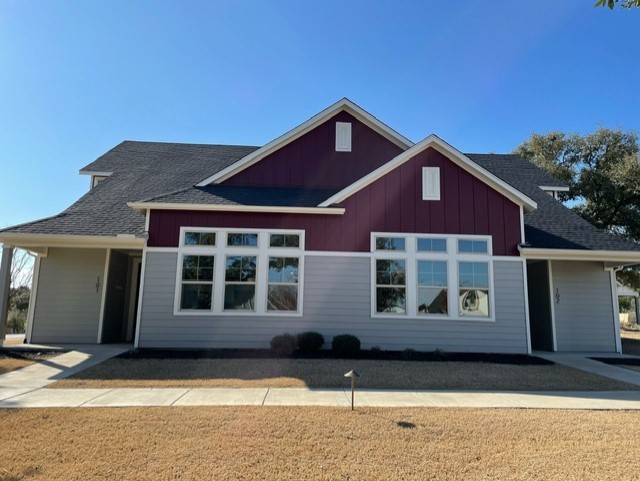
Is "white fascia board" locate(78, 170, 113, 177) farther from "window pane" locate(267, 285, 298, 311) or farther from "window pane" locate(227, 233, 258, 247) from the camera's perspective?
"window pane" locate(267, 285, 298, 311)

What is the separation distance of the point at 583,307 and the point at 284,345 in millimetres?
8960

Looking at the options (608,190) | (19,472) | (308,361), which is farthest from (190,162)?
(608,190)

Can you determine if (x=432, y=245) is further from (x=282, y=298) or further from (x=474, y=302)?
(x=282, y=298)

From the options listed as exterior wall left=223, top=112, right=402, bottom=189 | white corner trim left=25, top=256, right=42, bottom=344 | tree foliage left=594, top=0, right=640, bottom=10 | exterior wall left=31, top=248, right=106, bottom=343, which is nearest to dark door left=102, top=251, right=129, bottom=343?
exterior wall left=31, top=248, right=106, bottom=343

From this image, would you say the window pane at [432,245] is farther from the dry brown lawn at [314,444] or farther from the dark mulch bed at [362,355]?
the dry brown lawn at [314,444]

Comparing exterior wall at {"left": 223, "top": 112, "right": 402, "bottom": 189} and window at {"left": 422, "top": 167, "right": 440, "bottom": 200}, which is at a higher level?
exterior wall at {"left": 223, "top": 112, "right": 402, "bottom": 189}

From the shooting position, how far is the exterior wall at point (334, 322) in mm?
10992

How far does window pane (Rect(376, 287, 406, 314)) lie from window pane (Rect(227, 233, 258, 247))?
11.5 ft

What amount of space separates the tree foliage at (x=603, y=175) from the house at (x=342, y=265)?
30.1 ft

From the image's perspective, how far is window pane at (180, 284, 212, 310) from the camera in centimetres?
1116

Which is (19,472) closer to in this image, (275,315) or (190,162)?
(275,315)

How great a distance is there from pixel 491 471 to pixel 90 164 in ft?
54.7

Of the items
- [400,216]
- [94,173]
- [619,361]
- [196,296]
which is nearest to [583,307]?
[619,361]

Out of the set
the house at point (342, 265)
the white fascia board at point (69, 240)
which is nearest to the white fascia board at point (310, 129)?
the house at point (342, 265)
